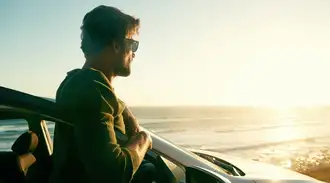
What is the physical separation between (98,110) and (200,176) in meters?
1.53

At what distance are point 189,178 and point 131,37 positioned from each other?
142 cm

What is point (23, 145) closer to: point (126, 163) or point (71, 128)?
point (71, 128)

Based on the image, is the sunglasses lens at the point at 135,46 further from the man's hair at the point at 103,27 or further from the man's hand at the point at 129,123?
the man's hand at the point at 129,123

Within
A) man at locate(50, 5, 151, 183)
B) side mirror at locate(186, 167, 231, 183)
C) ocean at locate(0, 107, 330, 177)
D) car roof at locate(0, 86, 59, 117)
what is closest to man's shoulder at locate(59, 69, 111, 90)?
man at locate(50, 5, 151, 183)

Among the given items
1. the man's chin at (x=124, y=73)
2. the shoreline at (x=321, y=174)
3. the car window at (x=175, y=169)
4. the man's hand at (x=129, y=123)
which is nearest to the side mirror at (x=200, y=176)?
the car window at (x=175, y=169)

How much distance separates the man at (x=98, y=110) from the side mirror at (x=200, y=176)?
40.2 inches

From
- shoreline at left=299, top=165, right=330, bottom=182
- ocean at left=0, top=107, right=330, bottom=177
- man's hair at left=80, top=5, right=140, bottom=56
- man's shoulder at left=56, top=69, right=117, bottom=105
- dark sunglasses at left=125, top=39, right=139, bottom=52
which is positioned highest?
man's hair at left=80, top=5, right=140, bottom=56

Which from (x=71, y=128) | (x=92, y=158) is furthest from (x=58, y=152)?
(x=92, y=158)

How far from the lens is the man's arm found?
182 cm

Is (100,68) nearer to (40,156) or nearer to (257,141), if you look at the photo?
(40,156)

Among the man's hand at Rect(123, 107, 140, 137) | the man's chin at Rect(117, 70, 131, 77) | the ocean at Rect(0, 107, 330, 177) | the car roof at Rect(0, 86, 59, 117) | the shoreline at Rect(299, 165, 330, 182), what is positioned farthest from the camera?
the ocean at Rect(0, 107, 330, 177)

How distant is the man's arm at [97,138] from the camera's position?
1.82 metres

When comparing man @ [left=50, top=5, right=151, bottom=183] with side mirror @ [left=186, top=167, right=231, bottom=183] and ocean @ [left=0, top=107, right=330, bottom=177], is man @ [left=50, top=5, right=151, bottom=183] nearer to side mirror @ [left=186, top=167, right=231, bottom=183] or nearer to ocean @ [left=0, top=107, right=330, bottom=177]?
side mirror @ [left=186, top=167, right=231, bottom=183]

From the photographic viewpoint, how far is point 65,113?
1.90m
